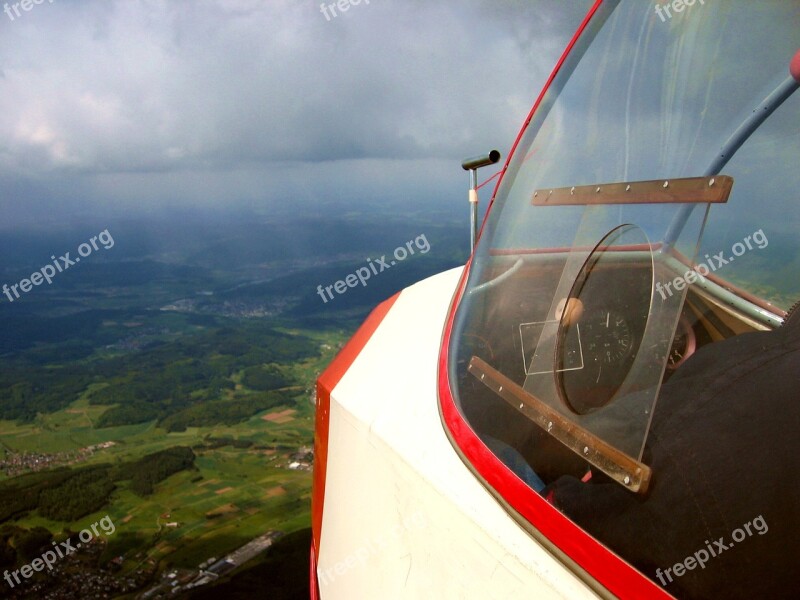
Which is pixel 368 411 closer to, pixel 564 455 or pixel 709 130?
pixel 564 455

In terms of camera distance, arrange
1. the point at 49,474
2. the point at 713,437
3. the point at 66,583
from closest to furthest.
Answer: the point at 713,437 < the point at 66,583 < the point at 49,474

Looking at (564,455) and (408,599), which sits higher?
(564,455)

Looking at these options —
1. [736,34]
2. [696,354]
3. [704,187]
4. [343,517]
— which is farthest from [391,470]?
[736,34]

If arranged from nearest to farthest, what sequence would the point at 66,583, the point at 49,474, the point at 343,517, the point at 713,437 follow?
the point at 713,437 < the point at 343,517 < the point at 66,583 < the point at 49,474

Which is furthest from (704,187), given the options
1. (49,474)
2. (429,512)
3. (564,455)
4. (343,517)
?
(49,474)

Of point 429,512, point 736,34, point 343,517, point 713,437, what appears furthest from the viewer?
point 343,517

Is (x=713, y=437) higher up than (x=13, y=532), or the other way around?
(x=713, y=437)

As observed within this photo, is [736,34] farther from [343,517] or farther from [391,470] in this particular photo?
[343,517]

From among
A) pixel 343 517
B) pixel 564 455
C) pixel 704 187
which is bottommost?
pixel 343 517

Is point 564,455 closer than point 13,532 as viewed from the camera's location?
Yes
